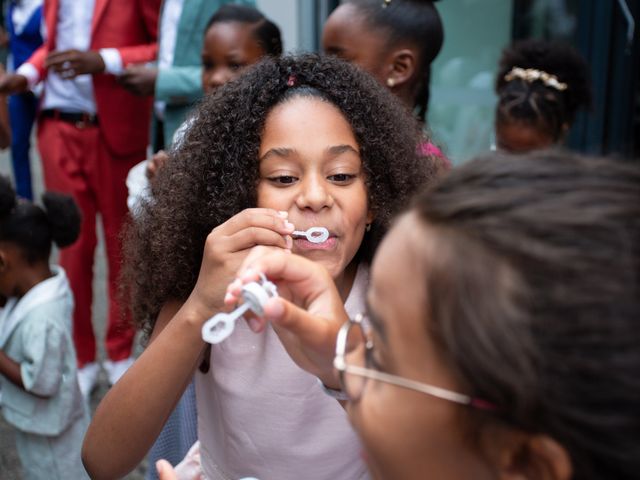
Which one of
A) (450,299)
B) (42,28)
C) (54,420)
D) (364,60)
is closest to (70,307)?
(54,420)

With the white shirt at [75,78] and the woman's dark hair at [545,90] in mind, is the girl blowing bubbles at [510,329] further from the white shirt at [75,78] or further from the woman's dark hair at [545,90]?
the white shirt at [75,78]

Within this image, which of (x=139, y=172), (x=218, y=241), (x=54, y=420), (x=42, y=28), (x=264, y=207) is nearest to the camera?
(x=218, y=241)

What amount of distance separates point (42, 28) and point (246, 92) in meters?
3.15

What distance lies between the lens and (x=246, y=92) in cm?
167

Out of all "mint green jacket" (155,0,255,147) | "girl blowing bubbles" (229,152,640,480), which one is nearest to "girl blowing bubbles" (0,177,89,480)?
"mint green jacket" (155,0,255,147)

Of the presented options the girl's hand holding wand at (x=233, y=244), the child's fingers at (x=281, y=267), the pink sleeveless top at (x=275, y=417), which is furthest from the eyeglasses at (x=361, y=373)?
the pink sleeveless top at (x=275, y=417)

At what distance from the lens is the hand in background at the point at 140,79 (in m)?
3.59

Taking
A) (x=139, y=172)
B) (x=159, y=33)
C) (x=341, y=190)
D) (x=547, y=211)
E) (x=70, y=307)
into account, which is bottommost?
(x=70, y=307)

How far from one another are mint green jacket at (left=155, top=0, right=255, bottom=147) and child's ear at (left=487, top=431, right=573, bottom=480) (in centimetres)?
272

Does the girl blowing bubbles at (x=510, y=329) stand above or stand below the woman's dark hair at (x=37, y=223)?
above

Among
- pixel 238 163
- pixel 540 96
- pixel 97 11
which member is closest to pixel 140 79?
pixel 97 11

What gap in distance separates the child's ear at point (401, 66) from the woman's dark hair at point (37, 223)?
142cm

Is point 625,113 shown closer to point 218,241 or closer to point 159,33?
point 159,33

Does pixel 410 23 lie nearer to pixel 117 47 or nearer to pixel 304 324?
pixel 117 47
